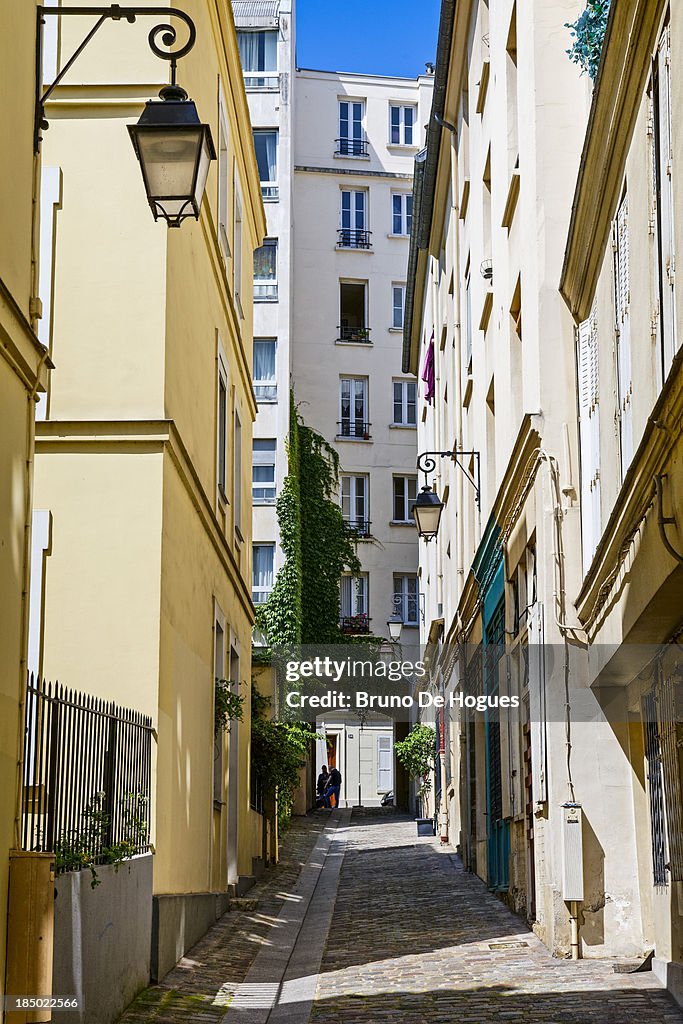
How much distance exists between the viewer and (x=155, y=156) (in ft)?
23.4

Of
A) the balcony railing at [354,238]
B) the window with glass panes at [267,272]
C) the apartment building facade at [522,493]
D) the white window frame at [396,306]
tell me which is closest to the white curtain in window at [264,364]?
the window with glass panes at [267,272]

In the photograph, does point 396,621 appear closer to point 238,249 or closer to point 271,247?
point 271,247

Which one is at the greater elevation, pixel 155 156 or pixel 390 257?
pixel 390 257

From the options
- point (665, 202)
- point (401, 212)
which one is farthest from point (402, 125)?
point (665, 202)

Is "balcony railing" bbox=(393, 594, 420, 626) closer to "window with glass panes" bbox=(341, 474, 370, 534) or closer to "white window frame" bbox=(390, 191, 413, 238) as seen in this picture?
"window with glass panes" bbox=(341, 474, 370, 534)

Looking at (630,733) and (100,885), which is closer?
(100,885)

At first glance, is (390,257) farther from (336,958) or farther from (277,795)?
(336,958)

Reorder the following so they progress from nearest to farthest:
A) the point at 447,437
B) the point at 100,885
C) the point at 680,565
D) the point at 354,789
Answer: the point at 680,565 → the point at 100,885 → the point at 447,437 → the point at 354,789

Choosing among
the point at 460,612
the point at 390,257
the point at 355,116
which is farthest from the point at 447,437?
the point at 355,116

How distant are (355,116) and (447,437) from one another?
76.3 ft

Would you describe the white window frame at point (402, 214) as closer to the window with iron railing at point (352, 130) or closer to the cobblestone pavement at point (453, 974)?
the window with iron railing at point (352, 130)

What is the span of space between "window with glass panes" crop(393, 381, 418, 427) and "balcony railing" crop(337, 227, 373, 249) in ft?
16.5

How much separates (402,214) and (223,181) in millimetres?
30871

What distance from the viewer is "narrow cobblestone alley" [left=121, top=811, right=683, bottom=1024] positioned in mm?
9438
